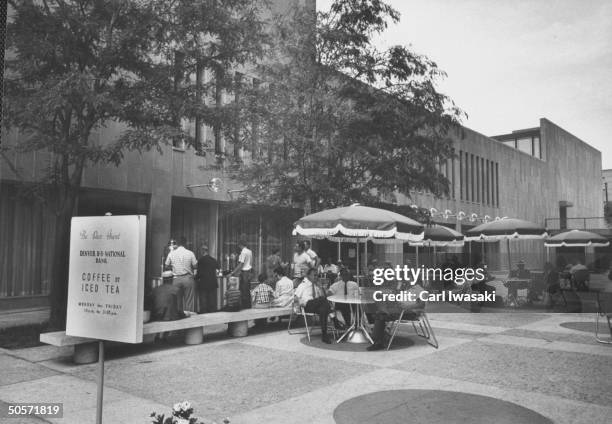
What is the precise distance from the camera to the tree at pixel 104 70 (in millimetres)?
8750

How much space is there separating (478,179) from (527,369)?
3405 centimetres

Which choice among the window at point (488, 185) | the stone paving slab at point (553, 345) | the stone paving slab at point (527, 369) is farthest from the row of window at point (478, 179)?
the stone paving slab at point (527, 369)

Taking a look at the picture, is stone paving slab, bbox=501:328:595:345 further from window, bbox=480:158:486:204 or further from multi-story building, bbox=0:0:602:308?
window, bbox=480:158:486:204

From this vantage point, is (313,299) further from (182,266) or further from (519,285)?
(519,285)

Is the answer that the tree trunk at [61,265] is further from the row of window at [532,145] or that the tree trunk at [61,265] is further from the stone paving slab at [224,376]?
the row of window at [532,145]

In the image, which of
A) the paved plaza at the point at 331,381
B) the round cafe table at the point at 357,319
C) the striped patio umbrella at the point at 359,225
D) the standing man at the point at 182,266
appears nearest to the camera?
the paved plaza at the point at 331,381

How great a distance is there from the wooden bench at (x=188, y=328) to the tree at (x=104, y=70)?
2.47 m

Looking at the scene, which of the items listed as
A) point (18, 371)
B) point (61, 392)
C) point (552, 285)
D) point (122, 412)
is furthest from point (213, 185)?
point (122, 412)

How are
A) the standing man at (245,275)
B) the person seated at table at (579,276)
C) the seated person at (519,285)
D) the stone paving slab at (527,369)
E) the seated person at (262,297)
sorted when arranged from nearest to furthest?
the stone paving slab at (527,369) → the seated person at (262,297) → the standing man at (245,275) → the seated person at (519,285) → the person seated at table at (579,276)

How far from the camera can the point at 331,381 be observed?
668 centimetres

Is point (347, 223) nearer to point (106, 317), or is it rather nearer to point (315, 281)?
point (315, 281)

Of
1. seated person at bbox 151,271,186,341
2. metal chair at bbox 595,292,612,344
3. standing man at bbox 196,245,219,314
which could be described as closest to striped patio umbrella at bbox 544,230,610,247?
metal chair at bbox 595,292,612,344

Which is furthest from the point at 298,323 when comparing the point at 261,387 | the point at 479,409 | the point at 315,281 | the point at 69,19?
the point at 69,19

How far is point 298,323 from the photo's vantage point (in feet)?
38.4
